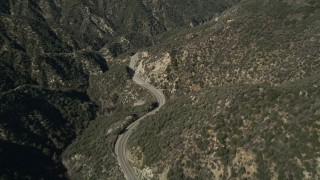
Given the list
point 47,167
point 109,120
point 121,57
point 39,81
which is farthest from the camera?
point 121,57

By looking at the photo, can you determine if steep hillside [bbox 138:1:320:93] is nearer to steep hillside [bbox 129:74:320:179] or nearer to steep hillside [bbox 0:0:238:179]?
steep hillside [bbox 0:0:238:179]

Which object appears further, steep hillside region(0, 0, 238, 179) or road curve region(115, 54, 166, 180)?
steep hillside region(0, 0, 238, 179)

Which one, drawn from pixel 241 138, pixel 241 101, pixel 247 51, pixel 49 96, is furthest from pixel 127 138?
pixel 247 51

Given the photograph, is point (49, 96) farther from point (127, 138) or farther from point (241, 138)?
→ point (241, 138)

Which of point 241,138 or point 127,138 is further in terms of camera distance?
point 127,138

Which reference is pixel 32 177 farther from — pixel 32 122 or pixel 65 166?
pixel 32 122

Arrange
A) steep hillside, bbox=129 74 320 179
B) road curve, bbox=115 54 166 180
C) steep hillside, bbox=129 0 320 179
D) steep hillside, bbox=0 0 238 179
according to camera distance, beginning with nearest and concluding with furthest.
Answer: steep hillside, bbox=129 74 320 179 < steep hillside, bbox=129 0 320 179 < road curve, bbox=115 54 166 180 < steep hillside, bbox=0 0 238 179

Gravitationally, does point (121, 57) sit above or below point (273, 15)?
above

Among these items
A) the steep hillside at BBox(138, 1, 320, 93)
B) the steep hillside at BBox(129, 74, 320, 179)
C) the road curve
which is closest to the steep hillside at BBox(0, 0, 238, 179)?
the road curve

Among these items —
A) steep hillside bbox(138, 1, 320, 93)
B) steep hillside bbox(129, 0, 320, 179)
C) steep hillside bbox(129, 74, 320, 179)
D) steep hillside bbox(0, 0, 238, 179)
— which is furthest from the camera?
steep hillside bbox(138, 1, 320, 93)

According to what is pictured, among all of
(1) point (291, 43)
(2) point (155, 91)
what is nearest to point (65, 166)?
(2) point (155, 91)

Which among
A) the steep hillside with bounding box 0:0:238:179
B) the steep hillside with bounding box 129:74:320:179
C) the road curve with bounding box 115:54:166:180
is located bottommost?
the steep hillside with bounding box 129:74:320:179
